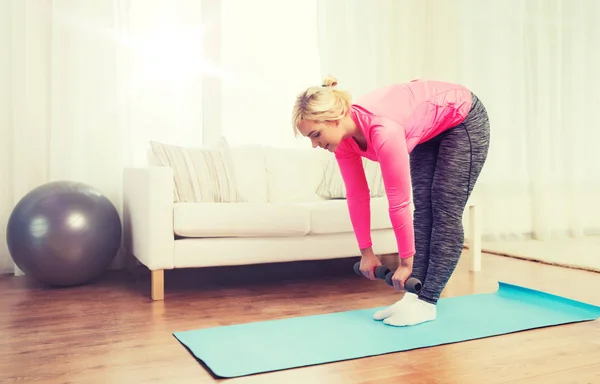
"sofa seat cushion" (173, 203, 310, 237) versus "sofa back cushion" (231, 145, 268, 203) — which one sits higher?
"sofa back cushion" (231, 145, 268, 203)

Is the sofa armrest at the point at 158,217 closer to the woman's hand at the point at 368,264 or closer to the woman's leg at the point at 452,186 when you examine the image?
the woman's hand at the point at 368,264

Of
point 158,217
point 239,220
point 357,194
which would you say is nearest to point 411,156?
point 357,194

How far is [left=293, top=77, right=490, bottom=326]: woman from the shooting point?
173 centimetres

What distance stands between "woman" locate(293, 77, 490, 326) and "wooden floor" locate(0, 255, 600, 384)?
0.29m

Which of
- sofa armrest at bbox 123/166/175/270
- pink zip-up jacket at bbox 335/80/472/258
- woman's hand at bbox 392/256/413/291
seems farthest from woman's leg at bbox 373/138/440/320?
sofa armrest at bbox 123/166/175/270

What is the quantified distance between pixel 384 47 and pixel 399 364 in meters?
2.94

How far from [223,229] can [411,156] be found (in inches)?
35.3

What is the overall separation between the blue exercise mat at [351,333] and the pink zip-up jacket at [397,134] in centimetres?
29

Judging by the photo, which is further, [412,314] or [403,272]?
[412,314]

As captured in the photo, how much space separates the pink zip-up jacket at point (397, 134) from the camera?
5.59 ft

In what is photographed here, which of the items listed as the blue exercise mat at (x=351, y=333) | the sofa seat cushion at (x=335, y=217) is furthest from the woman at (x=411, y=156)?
the sofa seat cushion at (x=335, y=217)

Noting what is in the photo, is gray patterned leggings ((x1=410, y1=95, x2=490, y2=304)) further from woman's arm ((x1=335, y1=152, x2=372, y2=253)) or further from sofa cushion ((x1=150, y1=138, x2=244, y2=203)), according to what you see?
sofa cushion ((x1=150, y1=138, x2=244, y2=203))

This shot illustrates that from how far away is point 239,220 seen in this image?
248cm

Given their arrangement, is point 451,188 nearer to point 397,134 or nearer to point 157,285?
point 397,134
